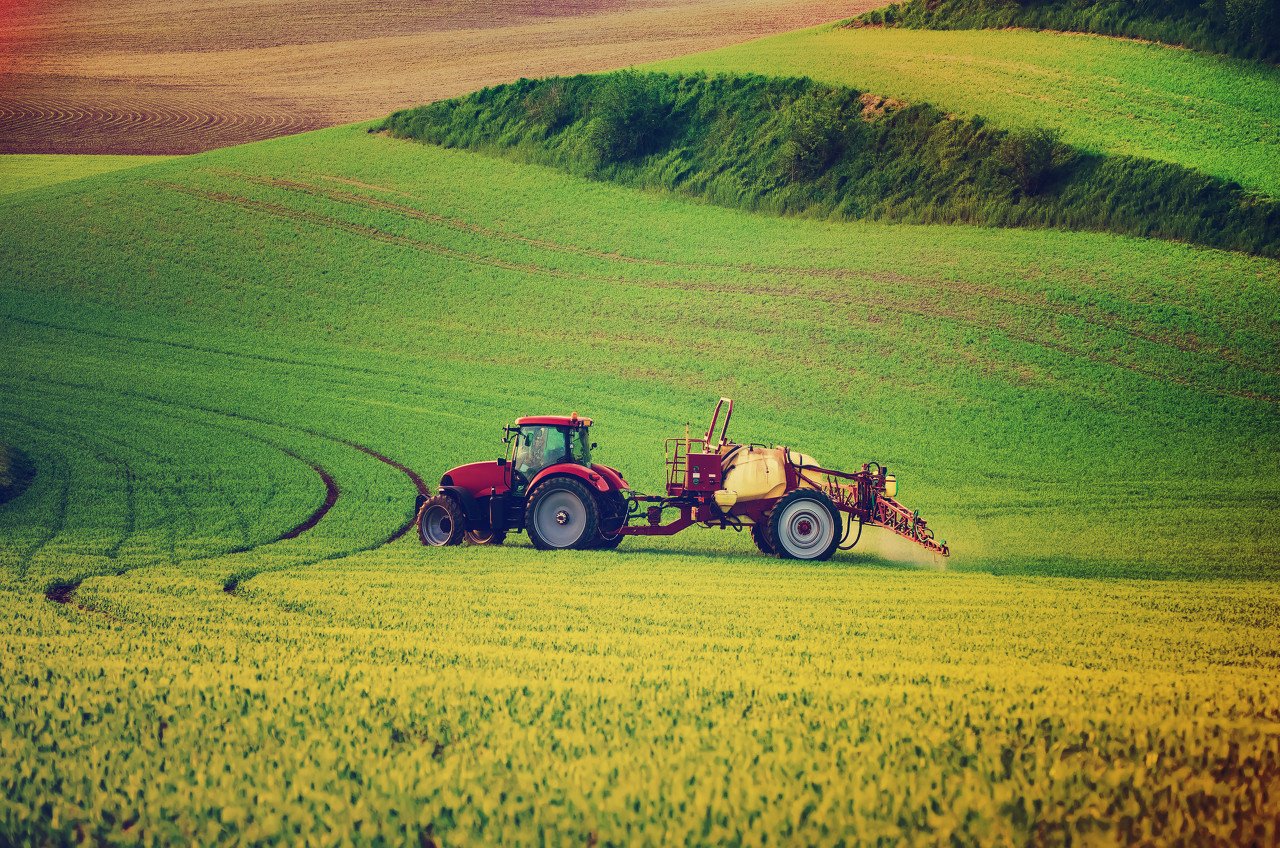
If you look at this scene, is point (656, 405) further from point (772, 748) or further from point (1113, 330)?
point (772, 748)

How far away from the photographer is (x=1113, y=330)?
1435 inches

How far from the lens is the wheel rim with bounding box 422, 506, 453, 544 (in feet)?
67.9

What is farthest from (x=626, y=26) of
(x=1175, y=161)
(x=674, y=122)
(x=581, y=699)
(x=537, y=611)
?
(x=581, y=699)

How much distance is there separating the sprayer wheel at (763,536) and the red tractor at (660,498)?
0.03 m

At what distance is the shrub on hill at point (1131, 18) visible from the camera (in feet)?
156

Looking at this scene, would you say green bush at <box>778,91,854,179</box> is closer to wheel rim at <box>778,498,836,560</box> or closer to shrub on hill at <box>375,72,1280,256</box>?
shrub on hill at <box>375,72,1280,256</box>

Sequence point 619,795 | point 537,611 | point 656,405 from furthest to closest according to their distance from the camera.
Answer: point 656,405 < point 537,611 < point 619,795

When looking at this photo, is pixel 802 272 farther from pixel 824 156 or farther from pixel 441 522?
pixel 441 522

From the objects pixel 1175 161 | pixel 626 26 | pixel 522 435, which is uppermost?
pixel 626 26

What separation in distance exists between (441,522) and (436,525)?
0.30m

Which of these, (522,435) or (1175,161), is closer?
(522,435)

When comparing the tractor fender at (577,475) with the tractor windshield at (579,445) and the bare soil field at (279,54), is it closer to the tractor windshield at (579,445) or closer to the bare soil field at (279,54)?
the tractor windshield at (579,445)

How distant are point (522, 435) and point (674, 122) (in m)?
37.1

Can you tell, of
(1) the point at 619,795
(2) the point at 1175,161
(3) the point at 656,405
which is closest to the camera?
(1) the point at 619,795
